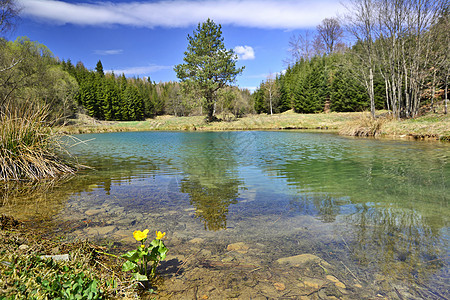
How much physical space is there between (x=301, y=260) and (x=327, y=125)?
93.6 ft

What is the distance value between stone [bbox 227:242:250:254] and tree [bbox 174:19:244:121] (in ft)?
98.4

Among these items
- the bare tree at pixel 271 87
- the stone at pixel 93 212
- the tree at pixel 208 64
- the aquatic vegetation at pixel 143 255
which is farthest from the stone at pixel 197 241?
the bare tree at pixel 271 87

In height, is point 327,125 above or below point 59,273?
above

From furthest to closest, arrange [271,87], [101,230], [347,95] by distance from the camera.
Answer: [271,87] → [347,95] → [101,230]

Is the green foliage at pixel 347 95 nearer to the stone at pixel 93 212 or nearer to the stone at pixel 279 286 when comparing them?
the stone at pixel 93 212

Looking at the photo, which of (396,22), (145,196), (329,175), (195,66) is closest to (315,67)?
(195,66)

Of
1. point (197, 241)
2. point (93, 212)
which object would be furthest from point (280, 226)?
point (93, 212)

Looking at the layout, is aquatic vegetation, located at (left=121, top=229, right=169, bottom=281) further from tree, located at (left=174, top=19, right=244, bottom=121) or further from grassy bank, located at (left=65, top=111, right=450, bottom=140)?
tree, located at (left=174, top=19, right=244, bottom=121)

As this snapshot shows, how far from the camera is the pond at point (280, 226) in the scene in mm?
1814

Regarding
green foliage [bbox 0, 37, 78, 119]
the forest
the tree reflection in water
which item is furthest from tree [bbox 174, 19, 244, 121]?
the tree reflection in water

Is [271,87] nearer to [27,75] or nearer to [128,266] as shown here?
[27,75]

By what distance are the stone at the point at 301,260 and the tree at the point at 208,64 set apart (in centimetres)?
3028

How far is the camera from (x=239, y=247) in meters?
2.39

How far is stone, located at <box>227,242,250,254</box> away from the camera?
91.5 inches
